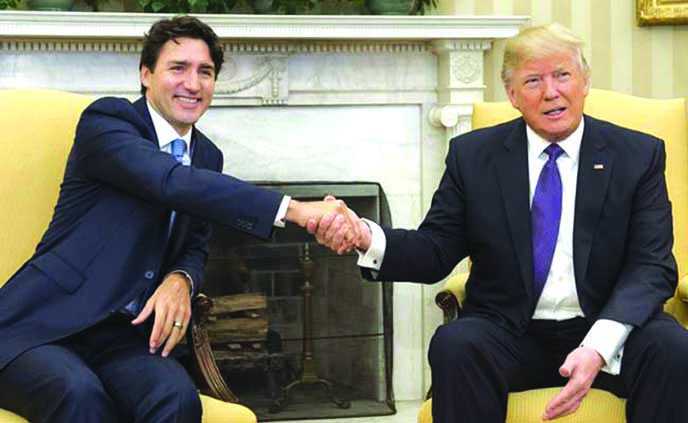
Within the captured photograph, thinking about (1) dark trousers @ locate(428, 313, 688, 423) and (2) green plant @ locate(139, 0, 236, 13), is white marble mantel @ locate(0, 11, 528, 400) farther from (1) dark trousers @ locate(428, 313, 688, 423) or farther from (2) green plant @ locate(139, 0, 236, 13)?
(1) dark trousers @ locate(428, 313, 688, 423)

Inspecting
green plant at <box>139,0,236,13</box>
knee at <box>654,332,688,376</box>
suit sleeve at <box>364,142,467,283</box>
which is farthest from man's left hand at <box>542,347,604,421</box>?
green plant at <box>139,0,236,13</box>

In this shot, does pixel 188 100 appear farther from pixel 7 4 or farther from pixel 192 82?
pixel 7 4

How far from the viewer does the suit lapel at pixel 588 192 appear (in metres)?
2.29

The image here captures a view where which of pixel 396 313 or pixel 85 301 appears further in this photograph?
pixel 396 313

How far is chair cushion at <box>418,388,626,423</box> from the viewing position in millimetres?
2090

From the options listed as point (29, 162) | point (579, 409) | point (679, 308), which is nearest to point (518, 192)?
point (579, 409)

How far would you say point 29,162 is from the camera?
2574mm

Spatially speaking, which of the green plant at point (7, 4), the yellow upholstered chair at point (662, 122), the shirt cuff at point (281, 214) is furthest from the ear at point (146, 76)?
the green plant at point (7, 4)

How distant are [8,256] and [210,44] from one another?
703 millimetres

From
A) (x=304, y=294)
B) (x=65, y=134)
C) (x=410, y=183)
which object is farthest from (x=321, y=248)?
(x=65, y=134)

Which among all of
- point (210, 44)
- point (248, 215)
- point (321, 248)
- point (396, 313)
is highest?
point (210, 44)

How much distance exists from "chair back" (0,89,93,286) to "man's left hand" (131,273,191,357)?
46cm

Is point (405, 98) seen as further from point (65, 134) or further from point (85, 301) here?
point (85, 301)

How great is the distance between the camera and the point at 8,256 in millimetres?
2502
